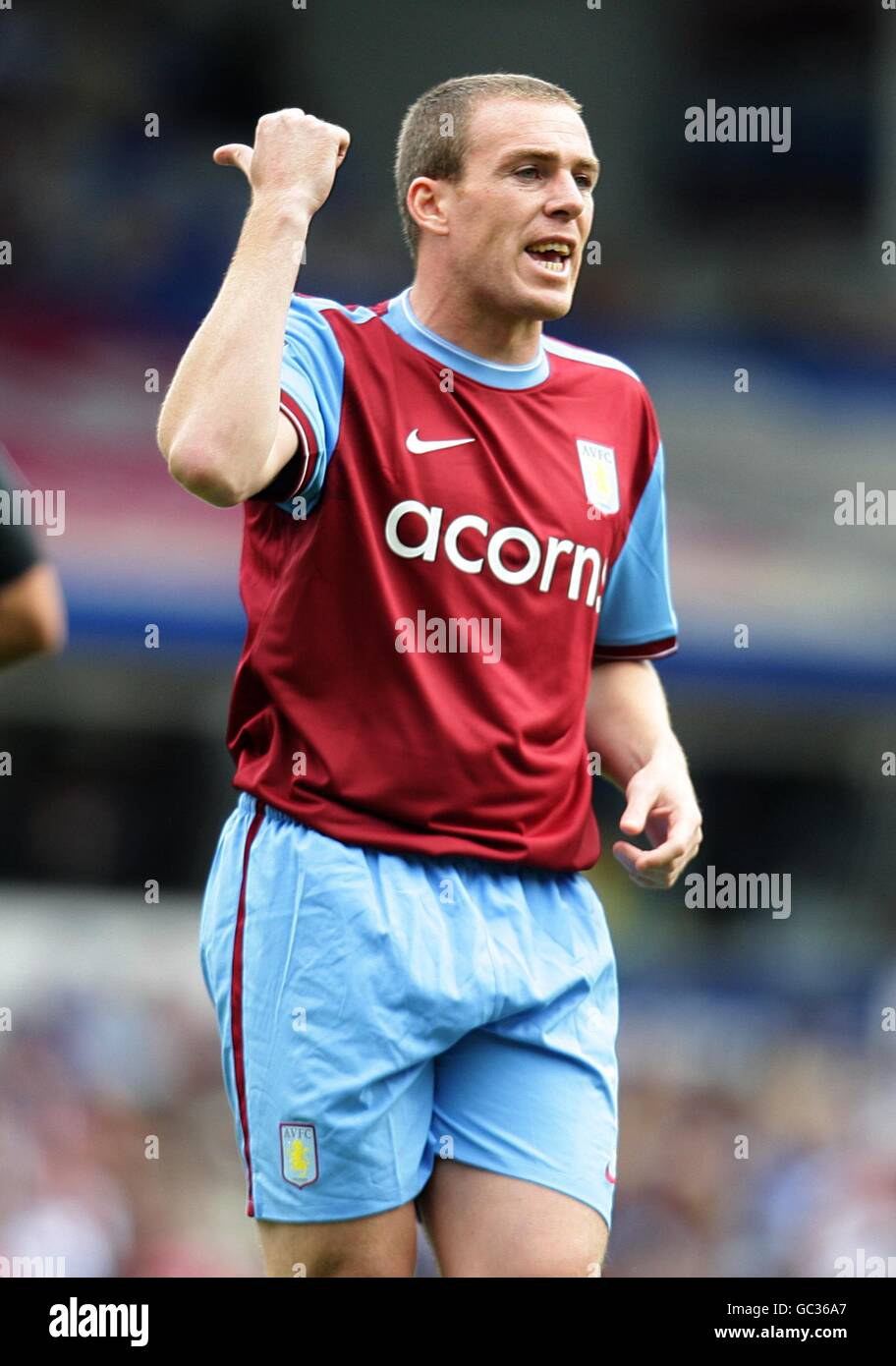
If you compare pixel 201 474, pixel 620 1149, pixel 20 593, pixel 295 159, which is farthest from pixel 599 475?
pixel 620 1149

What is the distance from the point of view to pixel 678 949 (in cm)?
1238

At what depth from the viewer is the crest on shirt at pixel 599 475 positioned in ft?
13.1

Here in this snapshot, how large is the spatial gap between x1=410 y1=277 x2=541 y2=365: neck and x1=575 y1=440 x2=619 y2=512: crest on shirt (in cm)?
22

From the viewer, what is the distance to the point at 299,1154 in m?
3.61

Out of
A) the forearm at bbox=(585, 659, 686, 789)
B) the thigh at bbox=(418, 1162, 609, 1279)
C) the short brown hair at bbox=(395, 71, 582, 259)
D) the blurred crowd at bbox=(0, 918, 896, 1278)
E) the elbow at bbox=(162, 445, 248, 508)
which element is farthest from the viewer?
the blurred crowd at bbox=(0, 918, 896, 1278)

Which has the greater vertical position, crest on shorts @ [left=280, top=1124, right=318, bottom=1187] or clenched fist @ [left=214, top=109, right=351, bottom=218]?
clenched fist @ [left=214, top=109, right=351, bottom=218]

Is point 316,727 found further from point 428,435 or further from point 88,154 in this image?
point 88,154

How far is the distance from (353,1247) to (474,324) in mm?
1624

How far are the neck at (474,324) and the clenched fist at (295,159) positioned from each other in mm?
415

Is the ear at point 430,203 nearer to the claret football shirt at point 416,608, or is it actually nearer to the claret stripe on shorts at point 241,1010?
the claret football shirt at point 416,608

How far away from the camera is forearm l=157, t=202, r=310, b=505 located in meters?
3.37

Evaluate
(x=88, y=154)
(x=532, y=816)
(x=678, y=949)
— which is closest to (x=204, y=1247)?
(x=678, y=949)

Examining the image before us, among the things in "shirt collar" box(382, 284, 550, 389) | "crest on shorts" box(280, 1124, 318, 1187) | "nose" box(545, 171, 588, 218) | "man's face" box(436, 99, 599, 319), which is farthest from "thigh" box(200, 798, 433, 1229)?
"nose" box(545, 171, 588, 218)

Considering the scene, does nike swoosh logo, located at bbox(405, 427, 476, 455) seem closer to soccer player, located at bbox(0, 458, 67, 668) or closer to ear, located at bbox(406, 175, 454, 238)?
ear, located at bbox(406, 175, 454, 238)
